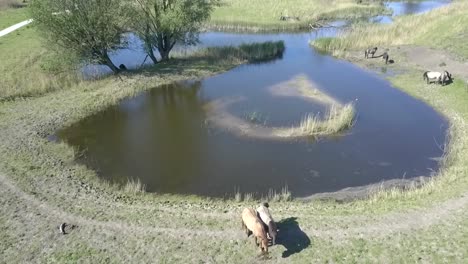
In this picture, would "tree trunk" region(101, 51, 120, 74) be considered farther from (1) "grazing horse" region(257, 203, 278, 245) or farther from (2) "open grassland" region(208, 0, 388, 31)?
(1) "grazing horse" region(257, 203, 278, 245)

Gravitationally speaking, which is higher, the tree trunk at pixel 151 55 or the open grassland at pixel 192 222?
the tree trunk at pixel 151 55

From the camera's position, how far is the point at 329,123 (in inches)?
1025

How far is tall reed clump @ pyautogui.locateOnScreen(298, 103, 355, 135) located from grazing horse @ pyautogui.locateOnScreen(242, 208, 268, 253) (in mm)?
11495

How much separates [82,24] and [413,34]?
116ft

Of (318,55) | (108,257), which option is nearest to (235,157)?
(108,257)

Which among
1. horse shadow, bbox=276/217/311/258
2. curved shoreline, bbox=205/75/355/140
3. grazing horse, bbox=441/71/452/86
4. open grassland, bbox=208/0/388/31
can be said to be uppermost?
open grassland, bbox=208/0/388/31

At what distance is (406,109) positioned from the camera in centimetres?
3022

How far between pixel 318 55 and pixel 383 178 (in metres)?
25.6

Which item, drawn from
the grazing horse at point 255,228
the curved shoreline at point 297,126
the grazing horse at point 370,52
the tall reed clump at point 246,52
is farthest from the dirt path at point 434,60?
the grazing horse at point 255,228

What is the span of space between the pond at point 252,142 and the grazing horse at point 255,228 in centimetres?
464

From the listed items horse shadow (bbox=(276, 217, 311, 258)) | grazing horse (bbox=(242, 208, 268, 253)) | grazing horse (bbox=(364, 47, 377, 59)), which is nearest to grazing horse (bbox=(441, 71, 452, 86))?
grazing horse (bbox=(364, 47, 377, 59))

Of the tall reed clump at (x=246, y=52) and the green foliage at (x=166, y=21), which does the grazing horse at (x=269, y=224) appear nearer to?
the green foliage at (x=166, y=21)

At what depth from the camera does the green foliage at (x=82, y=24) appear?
3178 centimetres

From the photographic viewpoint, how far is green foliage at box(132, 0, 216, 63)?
36156 mm
